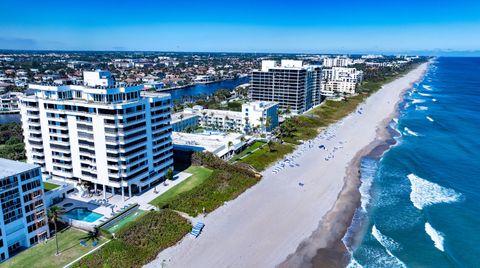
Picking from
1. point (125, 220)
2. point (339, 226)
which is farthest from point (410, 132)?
point (125, 220)

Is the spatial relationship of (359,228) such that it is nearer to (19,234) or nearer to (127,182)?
(127,182)

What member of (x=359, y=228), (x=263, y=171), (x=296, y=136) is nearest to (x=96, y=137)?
(x=263, y=171)

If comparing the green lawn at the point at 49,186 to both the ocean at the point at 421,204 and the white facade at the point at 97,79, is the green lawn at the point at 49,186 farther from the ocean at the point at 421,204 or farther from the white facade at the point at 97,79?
the ocean at the point at 421,204

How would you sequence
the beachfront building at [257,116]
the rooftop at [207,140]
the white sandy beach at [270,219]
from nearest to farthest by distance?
1. the white sandy beach at [270,219]
2. the rooftop at [207,140]
3. the beachfront building at [257,116]

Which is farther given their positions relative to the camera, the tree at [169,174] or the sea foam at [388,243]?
the tree at [169,174]

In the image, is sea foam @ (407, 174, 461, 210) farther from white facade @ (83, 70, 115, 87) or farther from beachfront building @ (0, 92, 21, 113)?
beachfront building @ (0, 92, 21, 113)

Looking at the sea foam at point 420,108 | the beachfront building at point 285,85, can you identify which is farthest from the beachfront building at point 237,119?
the sea foam at point 420,108
